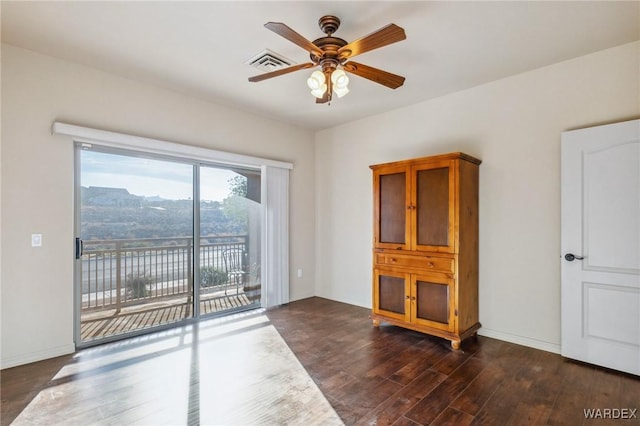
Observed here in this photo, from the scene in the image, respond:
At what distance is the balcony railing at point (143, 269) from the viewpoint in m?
3.27

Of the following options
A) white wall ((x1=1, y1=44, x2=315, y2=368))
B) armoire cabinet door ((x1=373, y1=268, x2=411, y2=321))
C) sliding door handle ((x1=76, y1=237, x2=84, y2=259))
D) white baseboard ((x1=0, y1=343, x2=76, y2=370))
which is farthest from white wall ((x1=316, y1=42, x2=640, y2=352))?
white baseboard ((x1=0, y1=343, x2=76, y2=370))

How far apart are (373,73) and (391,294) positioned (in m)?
2.40

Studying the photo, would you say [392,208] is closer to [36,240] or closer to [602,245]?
[602,245]

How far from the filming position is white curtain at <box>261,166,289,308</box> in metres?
4.56

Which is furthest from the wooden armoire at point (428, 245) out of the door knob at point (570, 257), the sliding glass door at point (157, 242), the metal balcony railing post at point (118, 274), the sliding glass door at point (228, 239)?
the metal balcony railing post at point (118, 274)

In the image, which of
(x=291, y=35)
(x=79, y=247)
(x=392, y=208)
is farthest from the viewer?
(x=392, y=208)

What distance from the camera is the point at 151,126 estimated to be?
3.55 meters

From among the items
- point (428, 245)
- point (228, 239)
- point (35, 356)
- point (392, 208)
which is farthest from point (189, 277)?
point (428, 245)

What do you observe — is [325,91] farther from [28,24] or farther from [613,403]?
[613,403]

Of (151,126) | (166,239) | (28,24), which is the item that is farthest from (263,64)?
(166,239)

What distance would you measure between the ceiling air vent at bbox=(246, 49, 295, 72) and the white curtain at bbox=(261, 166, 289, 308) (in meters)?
1.72

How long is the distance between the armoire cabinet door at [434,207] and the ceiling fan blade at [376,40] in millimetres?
1552

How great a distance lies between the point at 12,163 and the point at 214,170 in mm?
1910

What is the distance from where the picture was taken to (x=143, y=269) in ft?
11.7
